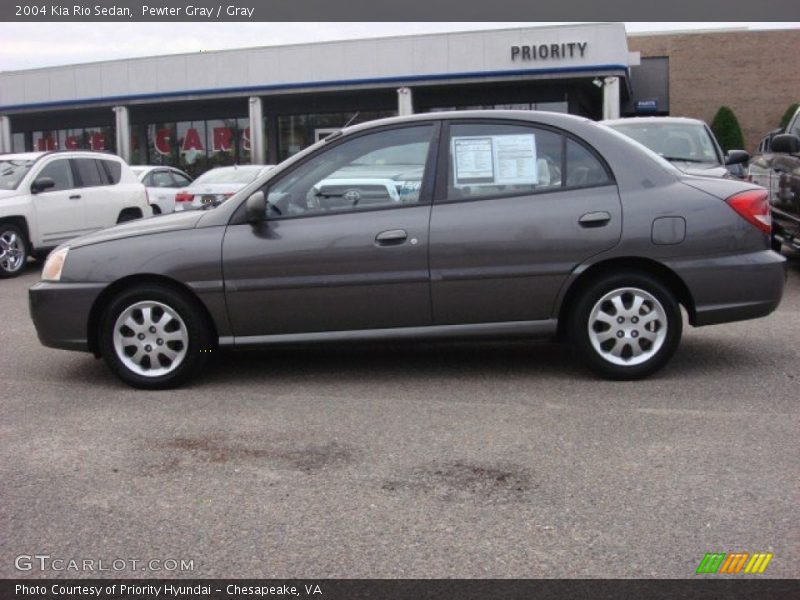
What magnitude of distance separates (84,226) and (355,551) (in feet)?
35.4

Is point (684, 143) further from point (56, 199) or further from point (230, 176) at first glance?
point (56, 199)

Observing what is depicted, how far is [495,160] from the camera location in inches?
231

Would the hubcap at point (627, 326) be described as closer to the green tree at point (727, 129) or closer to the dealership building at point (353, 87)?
the dealership building at point (353, 87)

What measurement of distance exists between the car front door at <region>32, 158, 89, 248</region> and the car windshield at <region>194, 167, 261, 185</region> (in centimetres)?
255

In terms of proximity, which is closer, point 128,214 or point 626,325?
point 626,325

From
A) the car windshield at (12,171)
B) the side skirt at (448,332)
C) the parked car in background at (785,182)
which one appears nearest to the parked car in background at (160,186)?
the car windshield at (12,171)

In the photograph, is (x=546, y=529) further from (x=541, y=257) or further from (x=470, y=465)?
(x=541, y=257)

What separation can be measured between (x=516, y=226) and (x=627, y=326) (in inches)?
36.2

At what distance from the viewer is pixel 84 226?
13.2 meters

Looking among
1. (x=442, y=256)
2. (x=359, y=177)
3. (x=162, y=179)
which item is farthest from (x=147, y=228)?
(x=162, y=179)

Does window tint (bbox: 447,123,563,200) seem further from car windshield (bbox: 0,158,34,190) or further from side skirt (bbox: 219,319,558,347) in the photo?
car windshield (bbox: 0,158,34,190)

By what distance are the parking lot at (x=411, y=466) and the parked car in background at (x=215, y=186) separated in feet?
26.0

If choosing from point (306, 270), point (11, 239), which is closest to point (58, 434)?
point (306, 270)

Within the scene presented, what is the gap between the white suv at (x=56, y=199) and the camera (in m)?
12.4
